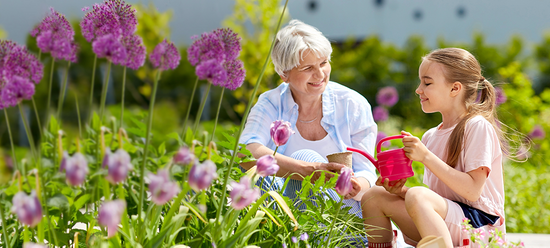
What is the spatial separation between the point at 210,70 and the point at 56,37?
0.37 metres

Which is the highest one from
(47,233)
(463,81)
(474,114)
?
(463,81)

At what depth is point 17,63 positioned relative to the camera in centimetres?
100

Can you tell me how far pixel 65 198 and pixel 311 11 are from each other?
413 inches

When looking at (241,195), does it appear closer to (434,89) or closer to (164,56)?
(164,56)

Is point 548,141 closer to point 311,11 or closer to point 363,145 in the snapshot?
point 363,145

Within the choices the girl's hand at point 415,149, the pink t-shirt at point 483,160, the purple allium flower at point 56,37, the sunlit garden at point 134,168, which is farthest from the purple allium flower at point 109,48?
the pink t-shirt at point 483,160

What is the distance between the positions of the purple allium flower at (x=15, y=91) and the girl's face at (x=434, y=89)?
1.52 m

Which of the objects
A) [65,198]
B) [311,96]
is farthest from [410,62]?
[65,198]

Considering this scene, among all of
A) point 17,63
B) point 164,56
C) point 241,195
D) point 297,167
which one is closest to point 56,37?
point 17,63

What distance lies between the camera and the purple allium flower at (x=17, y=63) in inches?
38.7

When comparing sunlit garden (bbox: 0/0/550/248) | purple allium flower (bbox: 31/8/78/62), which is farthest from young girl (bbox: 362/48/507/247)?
purple allium flower (bbox: 31/8/78/62)

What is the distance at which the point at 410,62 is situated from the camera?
9.42 meters

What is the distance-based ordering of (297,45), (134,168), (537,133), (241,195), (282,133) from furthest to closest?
(537,133), (297,45), (282,133), (134,168), (241,195)

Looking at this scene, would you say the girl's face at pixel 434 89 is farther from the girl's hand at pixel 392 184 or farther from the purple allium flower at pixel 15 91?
the purple allium flower at pixel 15 91
